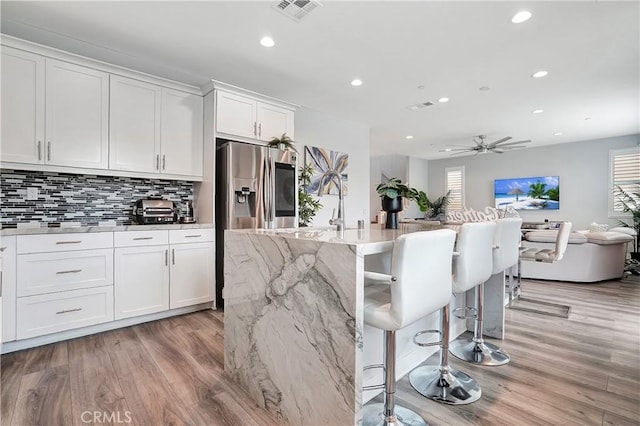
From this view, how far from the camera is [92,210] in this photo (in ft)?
10.4

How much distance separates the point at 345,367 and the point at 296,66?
2.96 m

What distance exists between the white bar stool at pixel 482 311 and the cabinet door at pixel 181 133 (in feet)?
10.1

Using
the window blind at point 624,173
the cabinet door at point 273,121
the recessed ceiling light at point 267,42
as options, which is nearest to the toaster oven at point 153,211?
the cabinet door at point 273,121

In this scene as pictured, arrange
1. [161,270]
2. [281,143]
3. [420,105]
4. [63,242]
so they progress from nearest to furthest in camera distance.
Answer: [63,242], [161,270], [281,143], [420,105]

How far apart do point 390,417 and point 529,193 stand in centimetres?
806

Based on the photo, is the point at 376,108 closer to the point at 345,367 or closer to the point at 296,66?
the point at 296,66

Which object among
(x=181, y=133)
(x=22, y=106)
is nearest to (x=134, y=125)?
(x=181, y=133)

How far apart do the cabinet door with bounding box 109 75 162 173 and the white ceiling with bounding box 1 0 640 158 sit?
257 millimetres

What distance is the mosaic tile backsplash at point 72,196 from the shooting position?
9.16 feet

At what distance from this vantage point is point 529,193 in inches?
304

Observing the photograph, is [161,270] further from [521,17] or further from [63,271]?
[521,17]

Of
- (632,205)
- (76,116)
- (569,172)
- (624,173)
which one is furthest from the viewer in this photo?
(569,172)

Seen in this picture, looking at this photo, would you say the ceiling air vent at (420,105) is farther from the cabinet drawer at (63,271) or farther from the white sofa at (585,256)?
the cabinet drawer at (63,271)

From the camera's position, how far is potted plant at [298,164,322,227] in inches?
169
